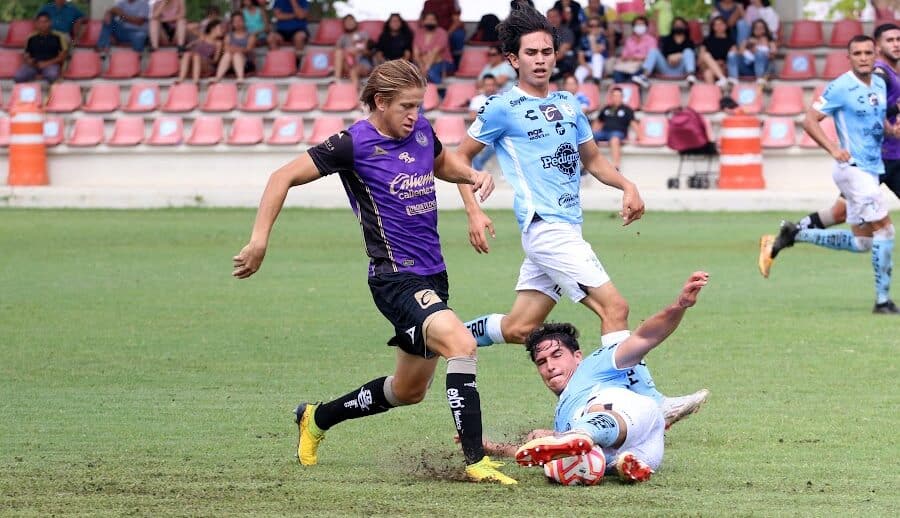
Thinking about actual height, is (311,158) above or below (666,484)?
→ above

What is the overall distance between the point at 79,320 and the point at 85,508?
677cm

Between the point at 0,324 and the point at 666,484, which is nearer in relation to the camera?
the point at 666,484

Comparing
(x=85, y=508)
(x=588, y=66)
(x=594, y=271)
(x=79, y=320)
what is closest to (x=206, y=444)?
(x=85, y=508)

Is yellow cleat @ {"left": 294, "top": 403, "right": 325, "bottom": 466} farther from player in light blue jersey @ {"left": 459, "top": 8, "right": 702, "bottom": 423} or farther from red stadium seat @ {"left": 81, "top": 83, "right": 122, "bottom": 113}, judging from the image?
red stadium seat @ {"left": 81, "top": 83, "right": 122, "bottom": 113}

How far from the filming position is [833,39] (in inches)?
1210

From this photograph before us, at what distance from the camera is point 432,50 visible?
29.3 m

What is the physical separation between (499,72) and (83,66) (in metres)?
9.35

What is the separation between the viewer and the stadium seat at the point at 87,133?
29219 millimetres

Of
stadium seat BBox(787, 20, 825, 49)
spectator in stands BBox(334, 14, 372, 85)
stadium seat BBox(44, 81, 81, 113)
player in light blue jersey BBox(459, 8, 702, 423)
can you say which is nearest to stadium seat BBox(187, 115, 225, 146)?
spectator in stands BBox(334, 14, 372, 85)

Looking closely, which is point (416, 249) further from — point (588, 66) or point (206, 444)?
point (588, 66)

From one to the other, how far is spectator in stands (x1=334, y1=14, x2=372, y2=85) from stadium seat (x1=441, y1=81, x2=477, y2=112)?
6.23 feet

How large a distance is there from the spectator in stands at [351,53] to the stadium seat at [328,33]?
4.33ft

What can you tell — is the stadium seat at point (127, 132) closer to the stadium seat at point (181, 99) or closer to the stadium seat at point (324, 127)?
the stadium seat at point (181, 99)

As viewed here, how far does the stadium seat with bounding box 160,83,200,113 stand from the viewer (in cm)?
2969
